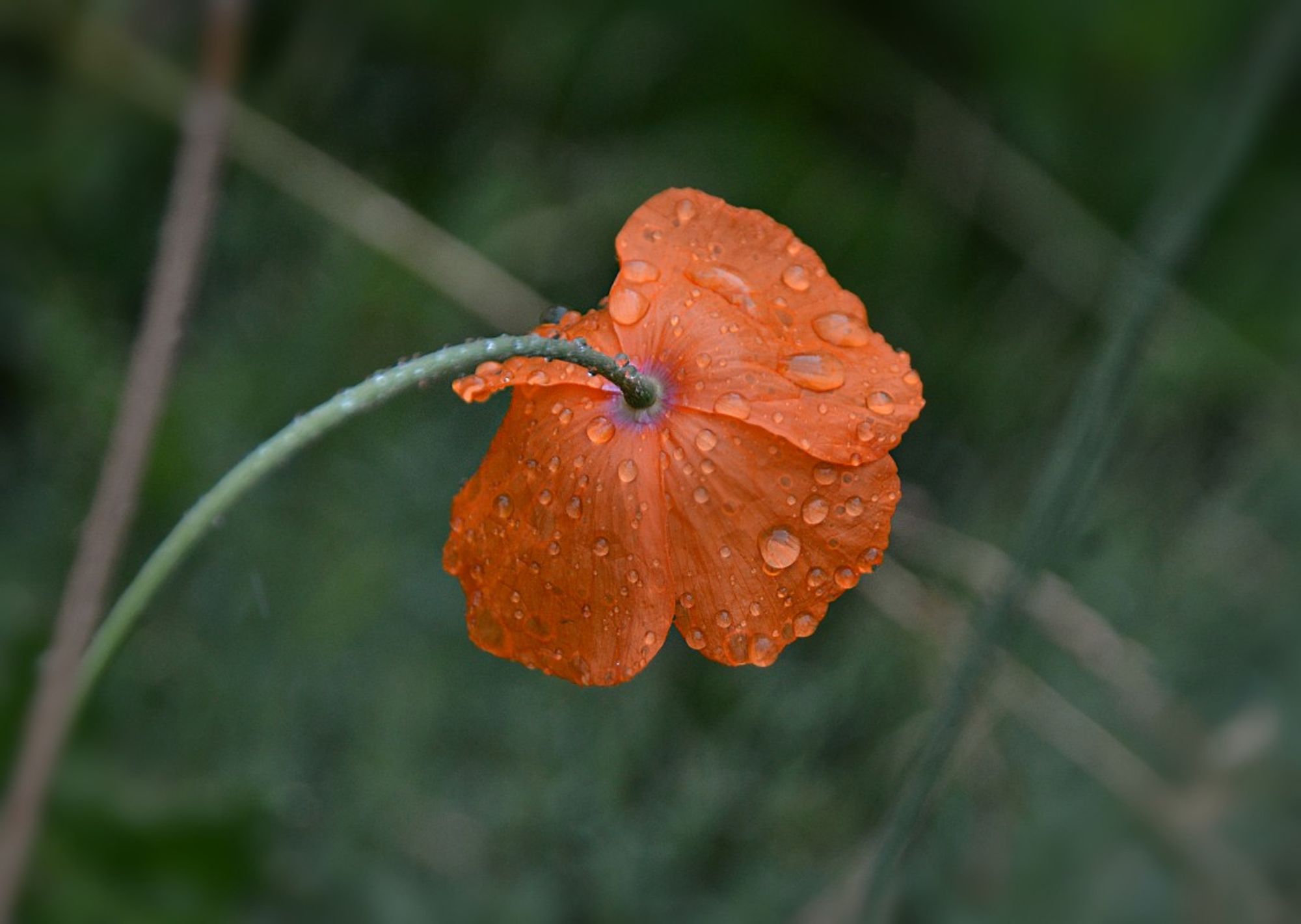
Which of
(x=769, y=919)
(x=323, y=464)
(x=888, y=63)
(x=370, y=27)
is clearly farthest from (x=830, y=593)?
(x=370, y=27)

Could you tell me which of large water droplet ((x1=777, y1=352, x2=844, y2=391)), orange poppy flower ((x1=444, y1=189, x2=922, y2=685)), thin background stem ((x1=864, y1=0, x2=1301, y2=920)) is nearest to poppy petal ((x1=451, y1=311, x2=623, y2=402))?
orange poppy flower ((x1=444, y1=189, x2=922, y2=685))

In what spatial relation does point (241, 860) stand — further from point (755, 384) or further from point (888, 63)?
point (888, 63)

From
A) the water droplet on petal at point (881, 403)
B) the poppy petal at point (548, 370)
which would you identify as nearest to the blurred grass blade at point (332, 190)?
the poppy petal at point (548, 370)

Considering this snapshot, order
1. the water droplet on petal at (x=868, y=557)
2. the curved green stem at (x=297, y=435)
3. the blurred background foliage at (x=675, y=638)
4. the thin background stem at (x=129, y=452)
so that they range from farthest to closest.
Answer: the blurred background foliage at (x=675, y=638)
the thin background stem at (x=129, y=452)
the water droplet on petal at (x=868, y=557)
the curved green stem at (x=297, y=435)

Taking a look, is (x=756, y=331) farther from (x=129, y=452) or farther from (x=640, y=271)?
(x=129, y=452)

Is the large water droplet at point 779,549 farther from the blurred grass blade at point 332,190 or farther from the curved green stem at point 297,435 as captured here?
the blurred grass blade at point 332,190

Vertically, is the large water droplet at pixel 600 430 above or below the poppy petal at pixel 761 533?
above
